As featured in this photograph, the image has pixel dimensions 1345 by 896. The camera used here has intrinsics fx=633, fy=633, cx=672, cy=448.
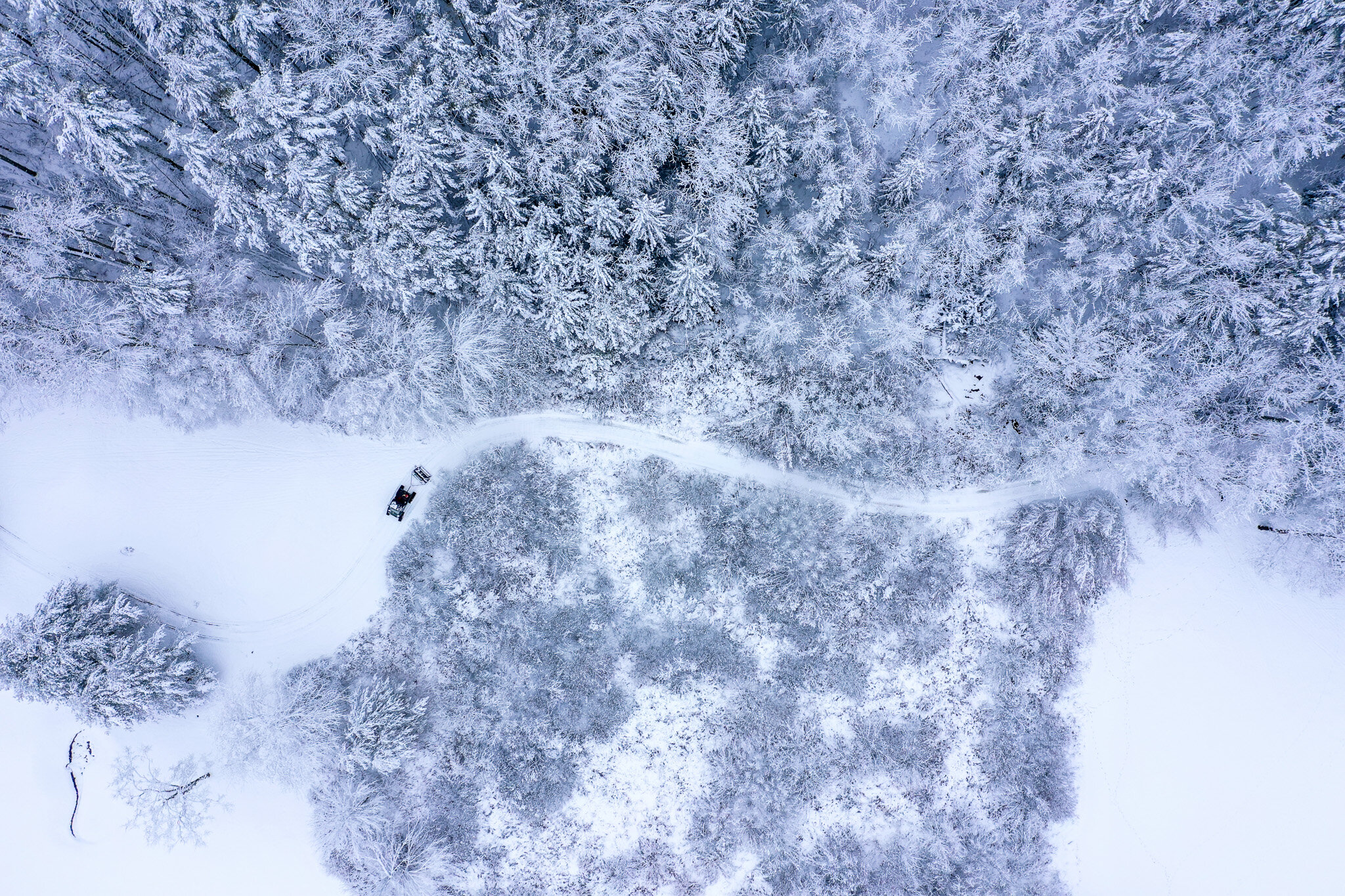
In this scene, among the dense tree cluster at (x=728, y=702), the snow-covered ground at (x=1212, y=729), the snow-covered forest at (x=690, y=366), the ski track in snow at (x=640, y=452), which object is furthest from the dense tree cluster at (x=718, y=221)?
the snow-covered ground at (x=1212, y=729)

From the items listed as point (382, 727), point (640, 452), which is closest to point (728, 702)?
point (640, 452)

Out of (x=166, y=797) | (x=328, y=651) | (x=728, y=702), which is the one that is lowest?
(x=166, y=797)

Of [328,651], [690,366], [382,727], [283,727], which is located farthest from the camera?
[328,651]

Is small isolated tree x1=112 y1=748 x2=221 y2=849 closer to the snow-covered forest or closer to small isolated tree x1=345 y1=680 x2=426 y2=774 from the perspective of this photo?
the snow-covered forest

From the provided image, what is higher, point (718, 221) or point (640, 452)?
point (718, 221)

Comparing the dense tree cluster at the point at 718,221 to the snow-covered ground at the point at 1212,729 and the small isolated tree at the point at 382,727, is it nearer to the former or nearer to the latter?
the snow-covered ground at the point at 1212,729

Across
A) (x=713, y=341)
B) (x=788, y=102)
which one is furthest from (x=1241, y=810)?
(x=788, y=102)

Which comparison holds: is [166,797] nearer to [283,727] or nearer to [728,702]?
[283,727]

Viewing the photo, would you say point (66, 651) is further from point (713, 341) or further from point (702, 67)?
point (702, 67)
